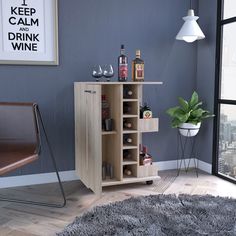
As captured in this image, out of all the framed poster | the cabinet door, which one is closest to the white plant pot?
the cabinet door

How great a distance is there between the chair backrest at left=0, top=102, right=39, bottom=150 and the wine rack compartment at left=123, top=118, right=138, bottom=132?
740mm

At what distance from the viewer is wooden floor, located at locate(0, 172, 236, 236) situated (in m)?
2.00

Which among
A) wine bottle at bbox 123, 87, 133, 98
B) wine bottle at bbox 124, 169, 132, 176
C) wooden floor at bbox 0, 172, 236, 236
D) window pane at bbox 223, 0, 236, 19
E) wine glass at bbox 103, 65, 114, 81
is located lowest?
wooden floor at bbox 0, 172, 236, 236

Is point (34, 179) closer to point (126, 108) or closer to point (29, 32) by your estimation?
point (126, 108)

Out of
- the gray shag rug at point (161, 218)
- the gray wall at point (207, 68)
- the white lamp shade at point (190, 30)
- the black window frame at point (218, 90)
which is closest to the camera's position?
the gray shag rug at point (161, 218)

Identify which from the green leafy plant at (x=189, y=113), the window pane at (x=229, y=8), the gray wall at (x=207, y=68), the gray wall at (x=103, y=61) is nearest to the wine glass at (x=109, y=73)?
the gray wall at (x=103, y=61)

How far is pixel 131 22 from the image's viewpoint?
9.89ft

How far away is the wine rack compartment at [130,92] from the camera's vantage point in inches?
102

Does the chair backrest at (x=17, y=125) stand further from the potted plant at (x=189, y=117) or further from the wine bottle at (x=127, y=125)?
the potted plant at (x=189, y=117)

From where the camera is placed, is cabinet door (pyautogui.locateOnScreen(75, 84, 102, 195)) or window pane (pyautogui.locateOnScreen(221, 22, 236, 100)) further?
window pane (pyautogui.locateOnScreen(221, 22, 236, 100))

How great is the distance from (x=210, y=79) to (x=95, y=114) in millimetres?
1393

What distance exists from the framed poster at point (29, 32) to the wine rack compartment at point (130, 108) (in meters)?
0.72

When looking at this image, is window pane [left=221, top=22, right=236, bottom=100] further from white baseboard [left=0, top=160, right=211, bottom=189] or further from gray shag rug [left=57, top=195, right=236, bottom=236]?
white baseboard [left=0, top=160, right=211, bottom=189]

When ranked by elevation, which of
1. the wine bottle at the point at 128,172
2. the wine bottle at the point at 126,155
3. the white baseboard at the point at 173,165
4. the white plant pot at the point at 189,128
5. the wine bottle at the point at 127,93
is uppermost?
the wine bottle at the point at 127,93
